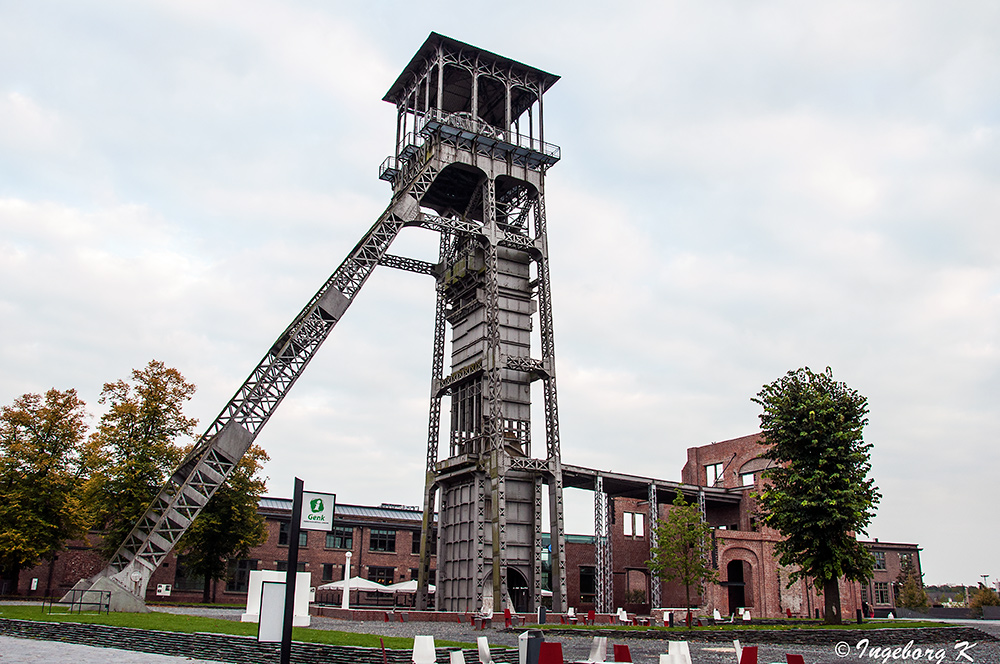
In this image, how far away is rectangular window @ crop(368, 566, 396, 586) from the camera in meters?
61.3

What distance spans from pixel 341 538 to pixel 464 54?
3739 centimetres

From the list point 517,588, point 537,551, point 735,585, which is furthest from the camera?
point 735,585

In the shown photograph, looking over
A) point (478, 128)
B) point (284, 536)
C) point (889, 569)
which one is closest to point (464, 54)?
point (478, 128)

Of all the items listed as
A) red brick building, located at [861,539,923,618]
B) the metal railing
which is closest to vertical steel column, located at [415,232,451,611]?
the metal railing

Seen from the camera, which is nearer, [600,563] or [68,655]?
[68,655]

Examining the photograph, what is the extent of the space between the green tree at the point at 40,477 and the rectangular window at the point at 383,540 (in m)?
24.7

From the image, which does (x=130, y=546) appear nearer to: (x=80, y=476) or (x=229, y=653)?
(x=80, y=476)

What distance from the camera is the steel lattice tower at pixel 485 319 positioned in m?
38.8

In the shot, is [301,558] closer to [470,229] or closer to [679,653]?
[470,229]

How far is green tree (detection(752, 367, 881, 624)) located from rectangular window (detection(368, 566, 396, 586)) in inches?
1473

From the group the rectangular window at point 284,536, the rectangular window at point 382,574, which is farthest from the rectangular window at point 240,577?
the rectangular window at point 382,574

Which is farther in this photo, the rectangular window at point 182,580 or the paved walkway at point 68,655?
the rectangular window at point 182,580

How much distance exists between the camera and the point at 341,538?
200 ft

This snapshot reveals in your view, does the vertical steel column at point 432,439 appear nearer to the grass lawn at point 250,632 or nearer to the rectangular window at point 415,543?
the grass lawn at point 250,632
